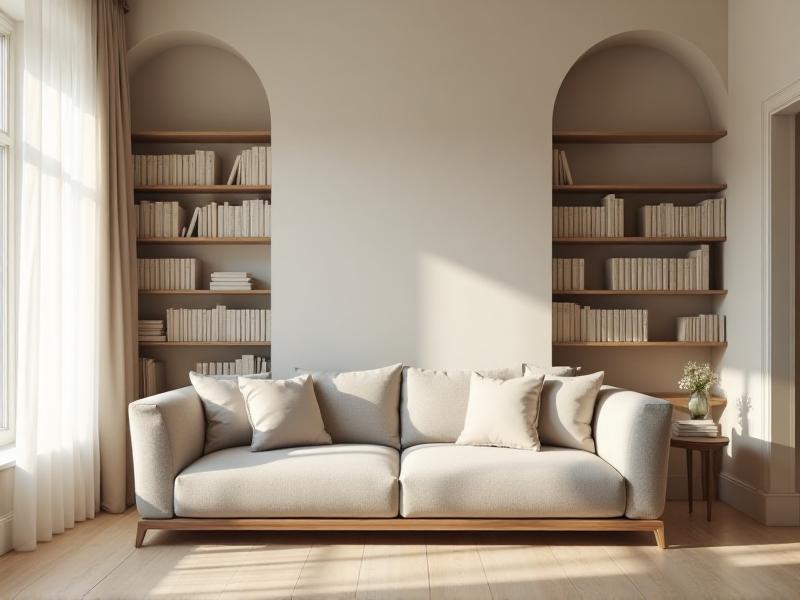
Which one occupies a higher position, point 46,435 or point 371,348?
point 371,348

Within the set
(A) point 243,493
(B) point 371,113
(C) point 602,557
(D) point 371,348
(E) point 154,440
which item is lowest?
(C) point 602,557

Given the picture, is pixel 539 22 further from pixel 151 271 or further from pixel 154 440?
pixel 154 440

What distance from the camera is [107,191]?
4.38m

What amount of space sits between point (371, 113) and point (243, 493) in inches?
102

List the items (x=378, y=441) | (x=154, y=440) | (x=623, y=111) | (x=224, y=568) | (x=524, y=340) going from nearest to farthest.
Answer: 1. (x=224, y=568)
2. (x=154, y=440)
3. (x=378, y=441)
4. (x=524, y=340)
5. (x=623, y=111)

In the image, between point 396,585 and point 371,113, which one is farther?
point 371,113

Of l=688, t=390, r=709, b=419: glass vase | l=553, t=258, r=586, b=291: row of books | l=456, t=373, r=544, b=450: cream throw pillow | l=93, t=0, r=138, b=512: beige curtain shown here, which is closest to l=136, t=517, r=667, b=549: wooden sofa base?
l=456, t=373, r=544, b=450: cream throw pillow

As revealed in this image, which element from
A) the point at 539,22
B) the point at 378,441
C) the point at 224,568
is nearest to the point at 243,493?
the point at 224,568

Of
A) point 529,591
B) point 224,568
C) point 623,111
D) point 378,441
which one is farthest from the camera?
point 623,111

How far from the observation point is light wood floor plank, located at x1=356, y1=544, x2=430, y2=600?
3086mm

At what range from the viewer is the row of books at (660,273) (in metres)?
4.87

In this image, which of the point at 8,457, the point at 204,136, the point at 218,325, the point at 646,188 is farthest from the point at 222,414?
the point at 646,188

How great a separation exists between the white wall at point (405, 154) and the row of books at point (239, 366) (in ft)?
0.65

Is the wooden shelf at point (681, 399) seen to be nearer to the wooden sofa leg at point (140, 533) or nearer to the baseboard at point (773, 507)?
the baseboard at point (773, 507)
